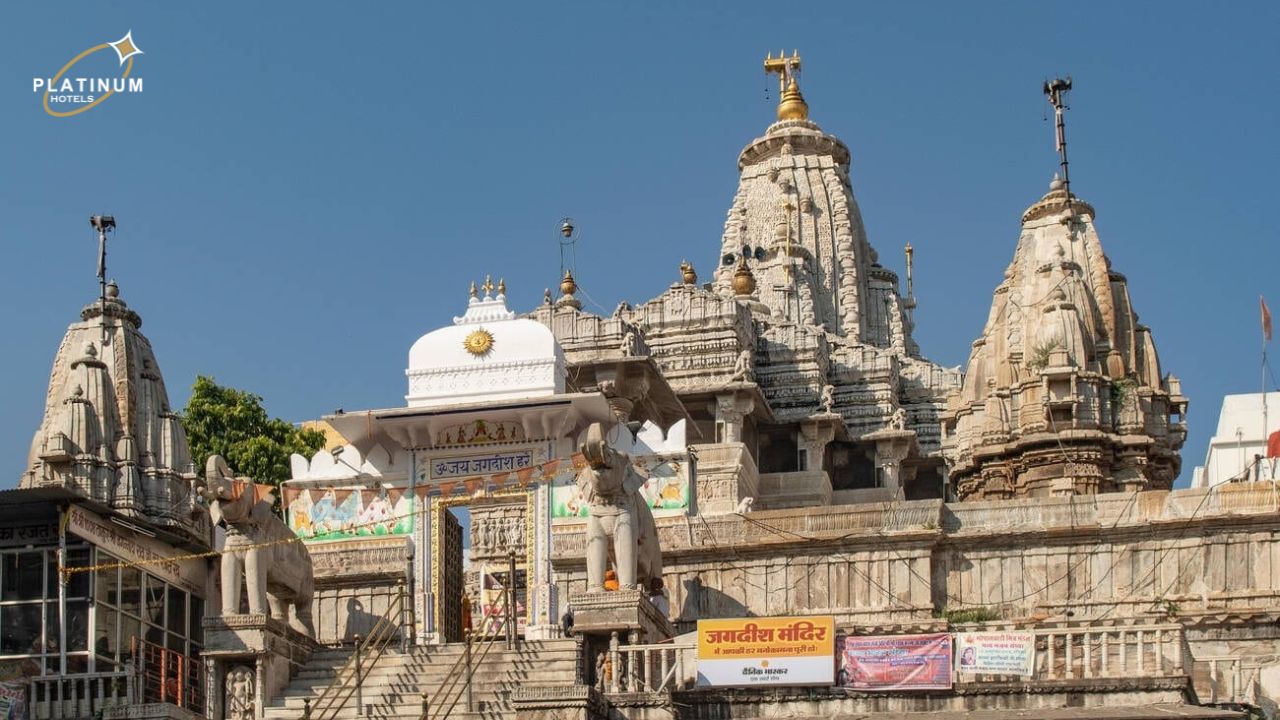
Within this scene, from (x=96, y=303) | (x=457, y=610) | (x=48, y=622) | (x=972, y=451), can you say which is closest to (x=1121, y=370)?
(x=972, y=451)

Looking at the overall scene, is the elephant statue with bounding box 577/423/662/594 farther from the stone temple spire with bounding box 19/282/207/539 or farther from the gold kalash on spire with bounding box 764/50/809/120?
the gold kalash on spire with bounding box 764/50/809/120

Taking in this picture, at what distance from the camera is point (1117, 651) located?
34.3 metres

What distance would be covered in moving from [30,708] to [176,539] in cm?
579

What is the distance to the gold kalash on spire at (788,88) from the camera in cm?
9062

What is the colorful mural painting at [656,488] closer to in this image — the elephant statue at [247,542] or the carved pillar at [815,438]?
the elephant statue at [247,542]

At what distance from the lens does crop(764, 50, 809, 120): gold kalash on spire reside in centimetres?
9062

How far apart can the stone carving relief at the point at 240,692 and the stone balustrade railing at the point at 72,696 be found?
1.38m

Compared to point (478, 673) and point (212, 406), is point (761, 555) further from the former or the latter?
point (212, 406)

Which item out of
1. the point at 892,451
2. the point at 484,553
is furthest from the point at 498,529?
the point at 892,451

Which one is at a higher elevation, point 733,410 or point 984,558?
point 733,410

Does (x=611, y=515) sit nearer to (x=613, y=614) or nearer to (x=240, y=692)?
(x=613, y=614)

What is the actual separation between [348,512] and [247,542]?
7.22 meters

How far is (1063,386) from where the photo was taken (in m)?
53.9

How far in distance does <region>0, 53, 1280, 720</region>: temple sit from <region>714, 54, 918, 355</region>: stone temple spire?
2509 centimetres
